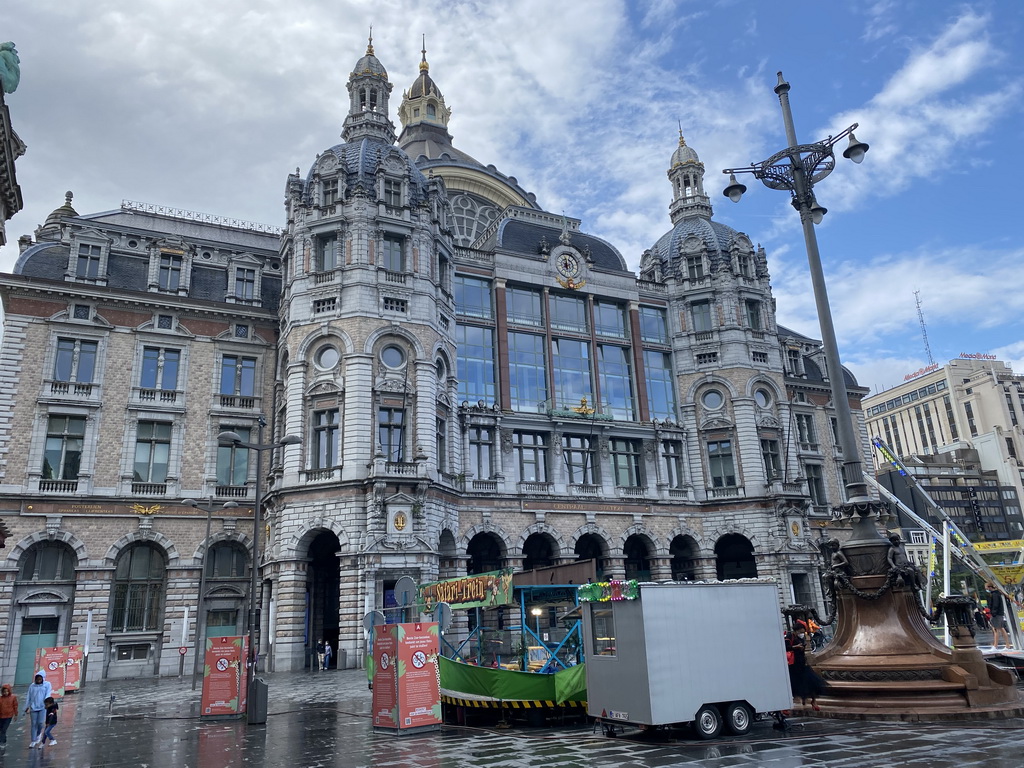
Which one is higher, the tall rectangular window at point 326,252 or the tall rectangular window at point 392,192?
the tall rectangular window at point 392,192

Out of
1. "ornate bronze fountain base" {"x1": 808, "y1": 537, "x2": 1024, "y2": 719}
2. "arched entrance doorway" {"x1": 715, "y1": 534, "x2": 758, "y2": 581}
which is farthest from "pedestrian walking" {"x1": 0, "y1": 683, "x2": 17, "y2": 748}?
"arched entrance doorway" {"x1": 715, "y1": 534, "x2": 758, "y2": 581}

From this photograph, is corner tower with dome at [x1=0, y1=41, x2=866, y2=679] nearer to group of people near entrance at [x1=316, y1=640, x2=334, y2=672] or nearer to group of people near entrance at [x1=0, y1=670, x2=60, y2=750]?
group of people near entrance at [x1=316, y1=640, x2=334, y2=672]

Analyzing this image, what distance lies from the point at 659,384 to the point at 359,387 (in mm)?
22644

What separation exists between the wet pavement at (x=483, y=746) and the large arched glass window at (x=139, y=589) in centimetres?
1671

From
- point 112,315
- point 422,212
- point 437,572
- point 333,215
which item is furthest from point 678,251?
point 112,315

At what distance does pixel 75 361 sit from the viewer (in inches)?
1539

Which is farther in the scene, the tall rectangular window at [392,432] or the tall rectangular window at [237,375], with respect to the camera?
the tall rectangular window at [237,375]

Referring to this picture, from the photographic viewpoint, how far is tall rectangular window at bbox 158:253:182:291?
4275 cm

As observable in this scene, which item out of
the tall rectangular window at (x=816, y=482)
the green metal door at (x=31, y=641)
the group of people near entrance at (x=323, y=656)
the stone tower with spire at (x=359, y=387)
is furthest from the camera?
the tall rectangular window at (x=816, y=482)

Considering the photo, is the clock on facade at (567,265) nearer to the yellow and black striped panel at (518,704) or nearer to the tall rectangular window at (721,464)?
the tall rectangular window at (721,464)

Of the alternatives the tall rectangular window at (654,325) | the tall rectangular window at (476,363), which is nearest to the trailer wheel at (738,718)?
the tall rectangular window at (476,363)

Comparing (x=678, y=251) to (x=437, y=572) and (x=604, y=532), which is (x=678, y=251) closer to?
(x=604, y=532)

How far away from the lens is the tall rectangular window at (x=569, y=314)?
A: 49.6 m

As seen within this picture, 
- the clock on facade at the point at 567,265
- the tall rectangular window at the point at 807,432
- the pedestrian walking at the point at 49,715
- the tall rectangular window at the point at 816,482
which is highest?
the clock on facade at the point at 567,265
